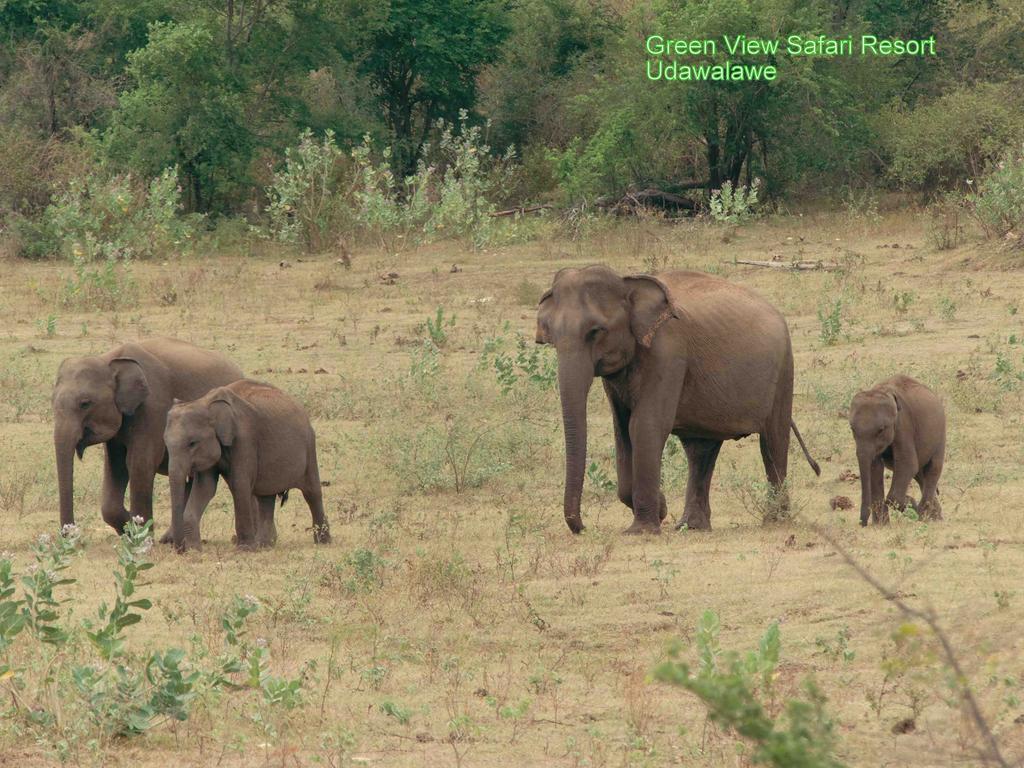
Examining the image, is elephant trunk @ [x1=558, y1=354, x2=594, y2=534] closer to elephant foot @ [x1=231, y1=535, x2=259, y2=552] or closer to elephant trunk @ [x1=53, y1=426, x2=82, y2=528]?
elephant foot @ [x1=231, y1=535, x2=259, y2=552]

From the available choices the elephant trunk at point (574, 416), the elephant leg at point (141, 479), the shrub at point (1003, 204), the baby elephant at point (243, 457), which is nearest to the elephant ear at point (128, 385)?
the elephant leg at point (141, 479)

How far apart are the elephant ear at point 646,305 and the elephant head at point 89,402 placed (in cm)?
293

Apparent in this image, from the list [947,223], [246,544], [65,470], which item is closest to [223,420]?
[246,544]

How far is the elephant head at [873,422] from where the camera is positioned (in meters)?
10.1

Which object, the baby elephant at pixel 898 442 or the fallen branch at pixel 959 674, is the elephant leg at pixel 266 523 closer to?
the baby elephant at pixel 898 442

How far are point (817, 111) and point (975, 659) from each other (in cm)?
2181

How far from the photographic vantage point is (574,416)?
9.11 meters

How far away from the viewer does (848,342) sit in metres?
16.2

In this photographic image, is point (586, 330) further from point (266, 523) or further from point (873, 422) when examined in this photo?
point (266, 523)

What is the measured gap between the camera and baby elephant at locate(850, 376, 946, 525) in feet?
33.2

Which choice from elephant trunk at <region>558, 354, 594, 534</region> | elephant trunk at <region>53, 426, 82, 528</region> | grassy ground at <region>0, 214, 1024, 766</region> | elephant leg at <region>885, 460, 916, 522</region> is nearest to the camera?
grassy ground at <region>0, 214, 1024, 766</region>

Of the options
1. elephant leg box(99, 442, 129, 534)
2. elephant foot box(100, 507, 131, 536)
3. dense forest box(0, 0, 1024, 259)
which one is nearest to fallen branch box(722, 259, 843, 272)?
dense forest box(0, 0, 1024, 259)

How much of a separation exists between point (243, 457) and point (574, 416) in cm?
195

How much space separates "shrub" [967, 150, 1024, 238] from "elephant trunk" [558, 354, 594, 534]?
12.7 metres
